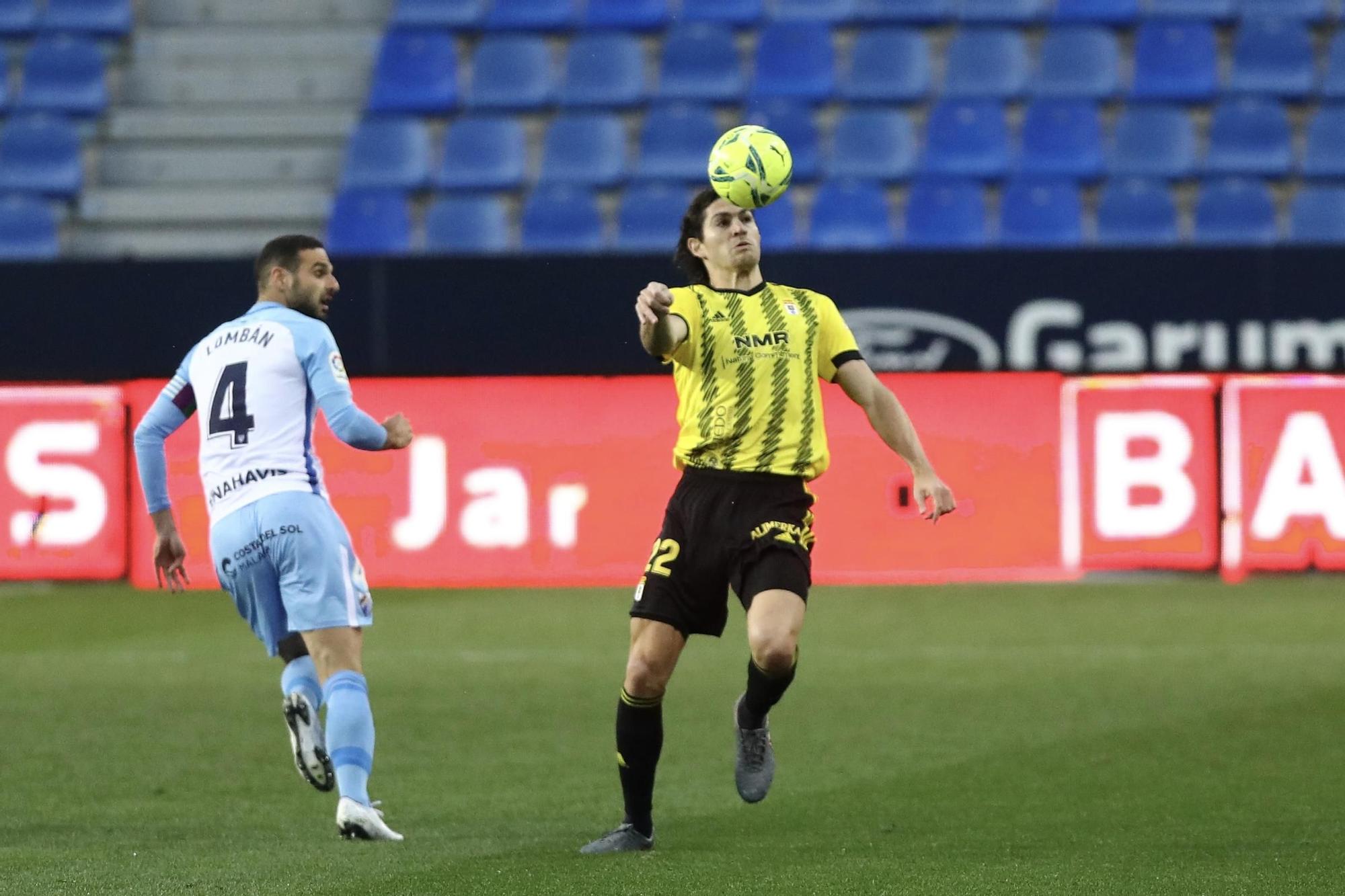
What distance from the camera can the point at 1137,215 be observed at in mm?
15984

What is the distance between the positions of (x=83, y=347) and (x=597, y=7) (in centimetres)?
624

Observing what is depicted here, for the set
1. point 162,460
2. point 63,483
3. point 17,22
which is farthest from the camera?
point 17,22

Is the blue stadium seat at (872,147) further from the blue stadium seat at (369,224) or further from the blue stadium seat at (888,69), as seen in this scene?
the blue stadium seat at (369,224)

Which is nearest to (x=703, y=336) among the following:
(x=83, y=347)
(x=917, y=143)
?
(x=83, y=347)

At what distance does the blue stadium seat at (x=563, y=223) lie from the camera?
1625cm

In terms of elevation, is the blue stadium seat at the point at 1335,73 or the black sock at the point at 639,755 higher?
the blue stadium seat at the point at 1335,73

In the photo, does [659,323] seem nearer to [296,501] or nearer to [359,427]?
[359,427]

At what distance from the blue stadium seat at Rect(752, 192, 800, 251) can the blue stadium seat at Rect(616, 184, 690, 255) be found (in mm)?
613

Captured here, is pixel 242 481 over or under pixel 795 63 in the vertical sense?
under

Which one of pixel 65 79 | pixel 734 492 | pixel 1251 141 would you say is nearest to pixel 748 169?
pixel 734 492

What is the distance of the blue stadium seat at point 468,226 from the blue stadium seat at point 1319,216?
5.85 meters

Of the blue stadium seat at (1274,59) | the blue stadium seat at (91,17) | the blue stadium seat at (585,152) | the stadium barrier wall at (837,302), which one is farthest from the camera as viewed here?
the blue stadium seat at (91,17)

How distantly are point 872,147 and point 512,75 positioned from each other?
3.05 m

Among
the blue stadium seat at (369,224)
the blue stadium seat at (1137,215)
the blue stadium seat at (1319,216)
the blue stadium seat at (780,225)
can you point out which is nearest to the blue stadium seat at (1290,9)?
the blue stadium seat at (1319,216)
